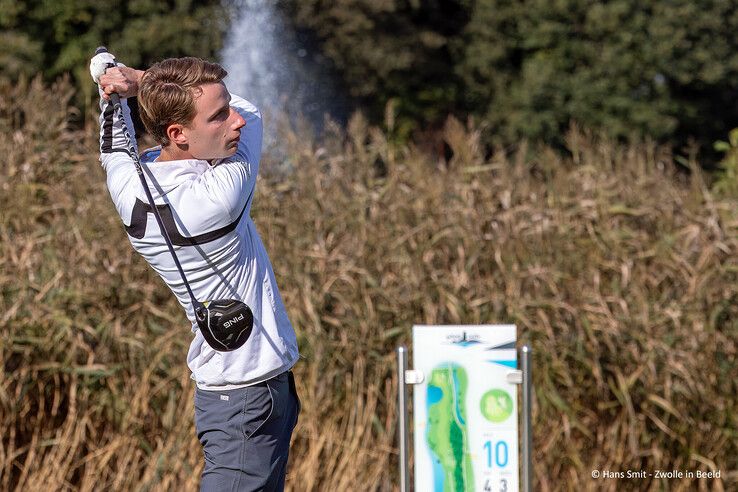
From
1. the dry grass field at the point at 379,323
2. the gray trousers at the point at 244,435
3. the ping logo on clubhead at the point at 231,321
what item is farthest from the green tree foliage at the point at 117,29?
the ping logo on clubhead at the point at 231,321

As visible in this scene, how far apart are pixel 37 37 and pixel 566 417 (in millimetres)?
14458

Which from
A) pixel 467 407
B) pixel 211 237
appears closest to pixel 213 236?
pixel 211 237

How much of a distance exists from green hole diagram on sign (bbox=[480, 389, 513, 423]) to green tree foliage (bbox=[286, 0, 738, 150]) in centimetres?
1574

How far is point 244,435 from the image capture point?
277 centimetres

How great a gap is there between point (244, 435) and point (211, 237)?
0.50 meters

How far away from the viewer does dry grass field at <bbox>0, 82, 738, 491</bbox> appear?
4656mm

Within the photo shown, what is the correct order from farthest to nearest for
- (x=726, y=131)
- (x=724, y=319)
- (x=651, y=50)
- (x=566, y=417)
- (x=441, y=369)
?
(x=726, y=131), (x=651, y=50), (x=724, y=319), (x=566, y=417), (x=441, y=369)

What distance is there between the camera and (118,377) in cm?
476

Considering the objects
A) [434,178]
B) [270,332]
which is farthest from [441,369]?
[434,178]

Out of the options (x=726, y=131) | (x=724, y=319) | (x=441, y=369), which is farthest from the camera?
(x=726, y=131)

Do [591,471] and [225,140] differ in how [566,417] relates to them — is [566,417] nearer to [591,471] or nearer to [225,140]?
[591,471]

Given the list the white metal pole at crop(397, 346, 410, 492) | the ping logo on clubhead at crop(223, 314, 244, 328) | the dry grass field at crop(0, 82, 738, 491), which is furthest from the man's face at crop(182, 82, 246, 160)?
the dry grass field at crop(0, 82, 738, 491)

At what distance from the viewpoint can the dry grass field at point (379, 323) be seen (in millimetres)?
4656

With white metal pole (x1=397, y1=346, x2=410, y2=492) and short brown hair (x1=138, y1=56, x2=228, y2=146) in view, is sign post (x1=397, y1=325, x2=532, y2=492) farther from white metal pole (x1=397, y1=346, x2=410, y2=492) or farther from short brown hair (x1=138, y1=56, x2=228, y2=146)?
short brown hair (x1=138, y1=56, x2=228, y2=146)
